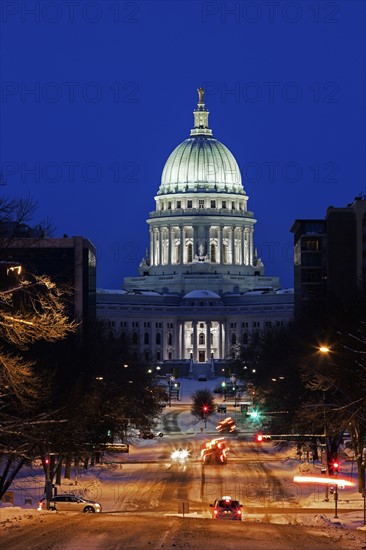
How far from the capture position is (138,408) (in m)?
122

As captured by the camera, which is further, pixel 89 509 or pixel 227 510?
pixel 89 509

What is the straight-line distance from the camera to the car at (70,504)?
65.7 metres

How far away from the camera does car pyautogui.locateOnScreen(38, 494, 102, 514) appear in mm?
65688

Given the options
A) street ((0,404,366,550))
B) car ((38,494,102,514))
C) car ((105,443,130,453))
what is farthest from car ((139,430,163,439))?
car ((38,494,102,514))

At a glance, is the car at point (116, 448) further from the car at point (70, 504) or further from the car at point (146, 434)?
the car at point (70, 504)

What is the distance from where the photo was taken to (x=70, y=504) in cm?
6619

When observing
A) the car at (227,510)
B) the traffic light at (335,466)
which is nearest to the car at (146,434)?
the traffic light at (335,466)

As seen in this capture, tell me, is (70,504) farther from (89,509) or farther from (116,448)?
(116,448)

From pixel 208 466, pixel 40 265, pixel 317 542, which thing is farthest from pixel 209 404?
pixel 317 542

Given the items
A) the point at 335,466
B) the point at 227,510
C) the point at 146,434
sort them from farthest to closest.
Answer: the point at 146,434 → the point at 335,466 → the point at 227,510

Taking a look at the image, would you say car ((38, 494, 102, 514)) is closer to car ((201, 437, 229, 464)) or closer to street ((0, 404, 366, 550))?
street ((0, 404, 366, 550))

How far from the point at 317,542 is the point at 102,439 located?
47.8 m

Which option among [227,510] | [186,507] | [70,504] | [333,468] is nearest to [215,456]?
[333,468]

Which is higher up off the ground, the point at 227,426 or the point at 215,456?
the point at 227,426
